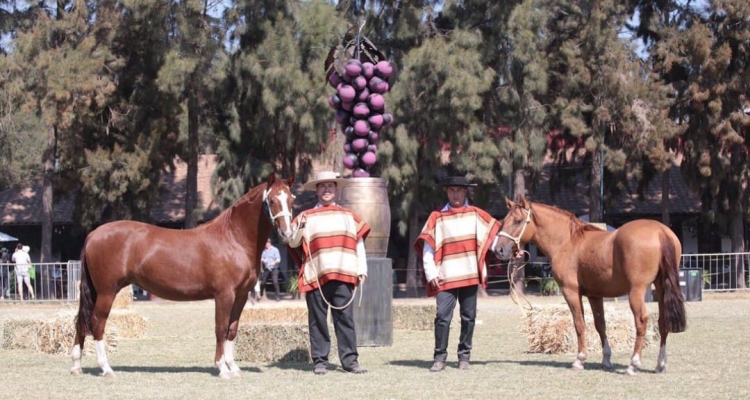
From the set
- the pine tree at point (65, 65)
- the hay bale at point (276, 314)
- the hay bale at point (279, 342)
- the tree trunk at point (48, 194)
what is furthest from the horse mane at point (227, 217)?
the tree trunk at point (48, 194)

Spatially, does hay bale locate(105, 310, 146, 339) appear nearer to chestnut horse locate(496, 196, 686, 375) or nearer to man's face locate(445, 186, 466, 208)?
man's face locate(445, 186, 466, 208)

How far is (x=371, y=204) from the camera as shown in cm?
1548

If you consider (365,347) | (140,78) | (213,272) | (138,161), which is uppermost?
Result: (140,78)

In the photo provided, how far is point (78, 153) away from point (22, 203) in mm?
9398

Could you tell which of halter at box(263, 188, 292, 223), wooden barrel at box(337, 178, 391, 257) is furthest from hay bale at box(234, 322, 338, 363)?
wooden barrel at box(337, 178, 391, 257)

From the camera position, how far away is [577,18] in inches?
1444

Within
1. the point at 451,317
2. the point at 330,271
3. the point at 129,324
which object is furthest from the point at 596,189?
the point at 330,271

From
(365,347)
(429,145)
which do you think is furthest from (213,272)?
(429,145)

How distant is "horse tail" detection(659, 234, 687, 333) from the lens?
37.2 feet

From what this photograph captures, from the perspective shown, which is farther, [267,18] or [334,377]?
[267,18]

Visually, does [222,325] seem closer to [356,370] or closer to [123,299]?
[356,370]

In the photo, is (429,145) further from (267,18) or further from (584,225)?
Result: (584,225)

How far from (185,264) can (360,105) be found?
555 centimetres

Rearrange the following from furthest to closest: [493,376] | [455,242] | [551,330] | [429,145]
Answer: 1. [429,145]
2. [551,330]
3. [455,242]
4. [493,376]
